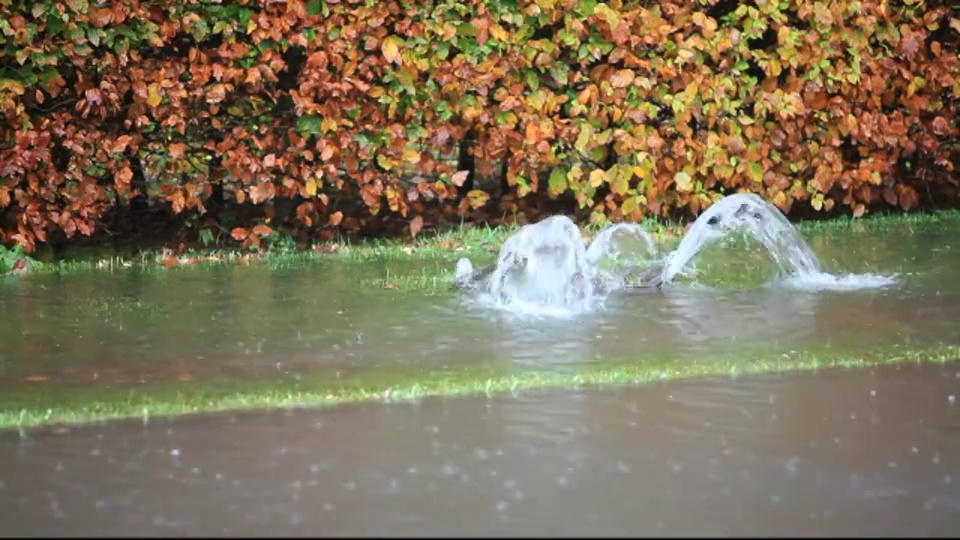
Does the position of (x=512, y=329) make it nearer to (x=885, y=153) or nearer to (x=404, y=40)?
(x=404, y=40)

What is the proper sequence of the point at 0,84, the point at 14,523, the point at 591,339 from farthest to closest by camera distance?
the point at 0,84, the point at 591,339, the point at 14,523

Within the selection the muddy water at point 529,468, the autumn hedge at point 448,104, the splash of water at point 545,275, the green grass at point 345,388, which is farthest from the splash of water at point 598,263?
the muddy water at point 529,468

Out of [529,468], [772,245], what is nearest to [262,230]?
[772,245]

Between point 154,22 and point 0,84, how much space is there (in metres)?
0.94

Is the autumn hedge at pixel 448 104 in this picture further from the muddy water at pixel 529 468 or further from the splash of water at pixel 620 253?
the muddy water at pixel 529 468

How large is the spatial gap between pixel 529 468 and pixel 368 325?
2528 mm

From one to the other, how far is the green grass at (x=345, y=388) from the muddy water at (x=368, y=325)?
0.48ft

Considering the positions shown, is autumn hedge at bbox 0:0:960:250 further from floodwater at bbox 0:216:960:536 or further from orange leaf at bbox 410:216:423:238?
floodwater at bbox 0:216:960:536

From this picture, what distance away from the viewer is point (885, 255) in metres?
9.25

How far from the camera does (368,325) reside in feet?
23.5

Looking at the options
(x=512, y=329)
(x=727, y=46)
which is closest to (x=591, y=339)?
(x=512, y=329)

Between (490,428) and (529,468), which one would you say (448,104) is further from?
(529,468)

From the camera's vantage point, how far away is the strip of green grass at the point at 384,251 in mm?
9266

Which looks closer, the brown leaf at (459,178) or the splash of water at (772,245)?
the splash of water at (772,245)
